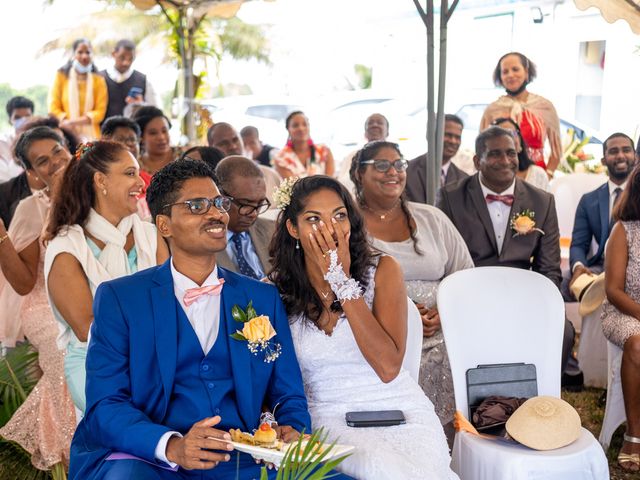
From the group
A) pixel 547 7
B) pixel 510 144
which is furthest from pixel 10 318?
pixel 547 7

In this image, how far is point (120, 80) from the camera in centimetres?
932

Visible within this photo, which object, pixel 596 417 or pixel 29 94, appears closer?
pixel 596 417

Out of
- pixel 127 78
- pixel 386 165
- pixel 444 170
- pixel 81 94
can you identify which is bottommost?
pixel 444 170

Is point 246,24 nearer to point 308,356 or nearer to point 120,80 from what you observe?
point 120,80

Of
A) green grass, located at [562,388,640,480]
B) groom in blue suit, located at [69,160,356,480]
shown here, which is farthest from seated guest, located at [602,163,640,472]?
groom in blue suit, located at [69,160,356,480]

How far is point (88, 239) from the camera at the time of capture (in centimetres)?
379

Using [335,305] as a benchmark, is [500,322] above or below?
below

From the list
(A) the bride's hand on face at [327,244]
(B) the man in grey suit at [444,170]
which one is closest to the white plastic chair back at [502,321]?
(A) the bride's hand on face at [327,244]

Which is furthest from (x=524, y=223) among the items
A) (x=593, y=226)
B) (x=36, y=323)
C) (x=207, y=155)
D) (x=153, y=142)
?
(x=153, y=142)

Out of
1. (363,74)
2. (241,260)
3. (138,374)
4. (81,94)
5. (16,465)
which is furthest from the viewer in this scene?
(363,74)

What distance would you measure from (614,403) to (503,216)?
4.18 feet

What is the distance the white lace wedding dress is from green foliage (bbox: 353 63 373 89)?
2133cm

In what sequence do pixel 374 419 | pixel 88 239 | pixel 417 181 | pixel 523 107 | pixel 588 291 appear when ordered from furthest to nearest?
pixel 523 107 → pixel 417 181 → pixel 588 291 → pixel 88 239 → pixel 374 419

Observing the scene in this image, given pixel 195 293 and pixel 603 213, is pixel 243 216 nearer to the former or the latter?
pixel 195 293
